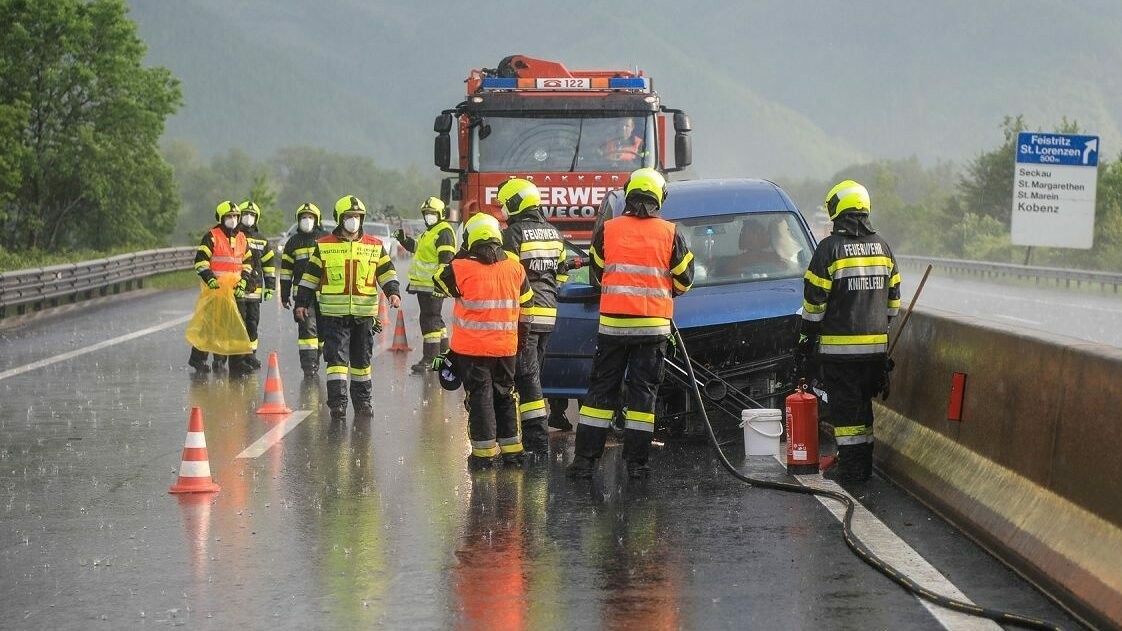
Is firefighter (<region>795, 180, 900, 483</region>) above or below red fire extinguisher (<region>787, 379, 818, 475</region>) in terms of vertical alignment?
above

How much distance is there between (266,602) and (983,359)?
3.93 meters

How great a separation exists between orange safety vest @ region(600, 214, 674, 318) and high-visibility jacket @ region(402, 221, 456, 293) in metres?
7.03

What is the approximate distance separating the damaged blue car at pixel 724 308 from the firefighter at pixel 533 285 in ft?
1.62

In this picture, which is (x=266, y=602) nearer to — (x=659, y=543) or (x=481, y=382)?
(x=659, y=543)

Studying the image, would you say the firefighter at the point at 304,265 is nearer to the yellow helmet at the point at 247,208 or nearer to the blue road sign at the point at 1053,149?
the yellow helmet at the point at 247,208

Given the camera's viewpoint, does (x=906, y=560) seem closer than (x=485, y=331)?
Yes

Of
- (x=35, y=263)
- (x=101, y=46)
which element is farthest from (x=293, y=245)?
(x=101, y=46)

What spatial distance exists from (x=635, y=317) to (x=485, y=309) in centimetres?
112

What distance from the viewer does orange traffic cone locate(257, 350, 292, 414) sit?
13.6 metres

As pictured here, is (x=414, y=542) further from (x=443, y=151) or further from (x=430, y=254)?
(x=443, y=151)

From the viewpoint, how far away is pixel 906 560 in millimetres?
7402

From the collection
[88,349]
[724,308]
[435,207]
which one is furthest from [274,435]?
[88,349]

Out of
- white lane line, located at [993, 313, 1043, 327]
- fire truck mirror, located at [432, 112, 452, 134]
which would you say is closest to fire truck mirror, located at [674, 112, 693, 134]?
fire truck mirror, located at [432, 112, 452, 134]

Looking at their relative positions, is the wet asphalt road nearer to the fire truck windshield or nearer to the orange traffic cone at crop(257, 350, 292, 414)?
the orange traffic cone at crop(257, 350, 292, 414)
